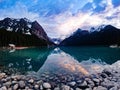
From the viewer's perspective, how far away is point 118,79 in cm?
1661

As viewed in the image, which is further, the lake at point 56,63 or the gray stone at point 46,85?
the lake at point 56,63

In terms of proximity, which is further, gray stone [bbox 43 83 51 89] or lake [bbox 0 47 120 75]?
lake [bbox 0 47 120 75]

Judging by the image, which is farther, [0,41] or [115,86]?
[0,41]

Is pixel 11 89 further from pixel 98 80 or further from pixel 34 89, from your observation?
pixel 98 80

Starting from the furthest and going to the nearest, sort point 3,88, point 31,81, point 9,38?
point 9,38 → point 31,81 → point 3,88

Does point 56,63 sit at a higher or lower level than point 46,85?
higher

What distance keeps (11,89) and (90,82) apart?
17.4 feet

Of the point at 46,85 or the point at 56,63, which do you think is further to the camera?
the point at 56,63

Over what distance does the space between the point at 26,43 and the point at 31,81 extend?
126 metres

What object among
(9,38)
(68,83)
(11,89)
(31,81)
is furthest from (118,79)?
(9,38)

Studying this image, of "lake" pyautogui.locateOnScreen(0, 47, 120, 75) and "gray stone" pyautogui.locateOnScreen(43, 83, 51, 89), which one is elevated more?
"lake" pyautogui.locateOnScreen(0, 47, 120, 75)

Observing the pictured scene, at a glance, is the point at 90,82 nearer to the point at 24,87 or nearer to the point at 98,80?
the point at 98,80

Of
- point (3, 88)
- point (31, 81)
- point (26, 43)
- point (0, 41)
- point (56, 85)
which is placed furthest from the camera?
point (26, 43)

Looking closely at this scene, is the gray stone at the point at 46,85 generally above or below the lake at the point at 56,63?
below
